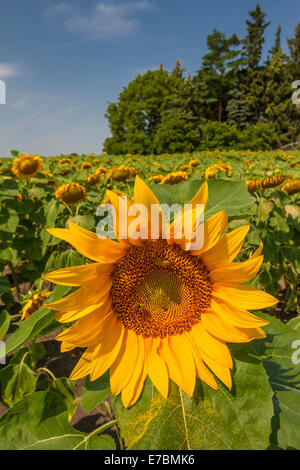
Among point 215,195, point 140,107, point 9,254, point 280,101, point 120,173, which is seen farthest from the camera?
point 280,101

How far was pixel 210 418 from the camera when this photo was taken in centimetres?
67

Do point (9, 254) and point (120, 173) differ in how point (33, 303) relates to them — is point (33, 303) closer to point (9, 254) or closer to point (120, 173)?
point (120, 173)

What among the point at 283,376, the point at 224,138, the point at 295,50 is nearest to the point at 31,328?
the point at 283,376

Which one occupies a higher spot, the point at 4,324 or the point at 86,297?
the point at 86,297

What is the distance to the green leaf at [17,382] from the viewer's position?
162 centimetres

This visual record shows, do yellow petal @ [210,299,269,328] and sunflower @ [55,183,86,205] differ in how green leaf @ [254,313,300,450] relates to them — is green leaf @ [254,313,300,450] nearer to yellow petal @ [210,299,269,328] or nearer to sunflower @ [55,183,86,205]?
yellow petal @ [210,299,269,328]

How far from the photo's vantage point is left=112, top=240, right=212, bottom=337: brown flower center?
0.79 metres

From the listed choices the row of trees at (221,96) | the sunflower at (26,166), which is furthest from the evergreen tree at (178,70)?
the sunflower at (26,166)

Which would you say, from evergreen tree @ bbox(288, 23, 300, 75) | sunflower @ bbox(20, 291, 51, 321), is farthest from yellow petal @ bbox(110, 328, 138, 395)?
evergreen tree @ bbox(288, 23, 300, 75)

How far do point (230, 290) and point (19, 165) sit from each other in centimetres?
311

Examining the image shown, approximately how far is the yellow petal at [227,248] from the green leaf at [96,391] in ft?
1.40

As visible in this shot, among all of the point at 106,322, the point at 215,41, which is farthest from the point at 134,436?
the point at 215,41

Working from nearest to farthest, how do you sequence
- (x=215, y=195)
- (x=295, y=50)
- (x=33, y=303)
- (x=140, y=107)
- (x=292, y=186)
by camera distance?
(x=215, y=195)
(x=33, y=303)
(x=292, y=186)
(x=140, y=107)
(x=295, y=50)

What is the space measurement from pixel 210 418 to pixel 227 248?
0.38 metres
